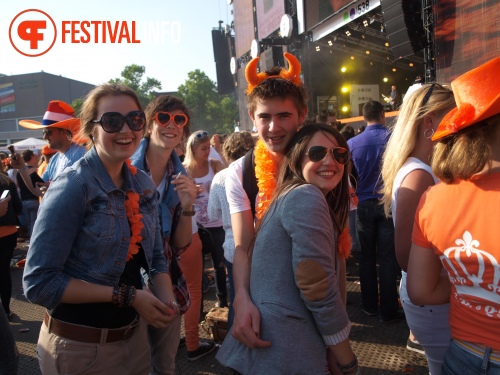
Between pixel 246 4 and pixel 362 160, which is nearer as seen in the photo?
pixel 362 160

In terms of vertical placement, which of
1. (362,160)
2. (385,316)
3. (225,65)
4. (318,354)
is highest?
(225,65)

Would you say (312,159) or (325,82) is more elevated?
(325,82)

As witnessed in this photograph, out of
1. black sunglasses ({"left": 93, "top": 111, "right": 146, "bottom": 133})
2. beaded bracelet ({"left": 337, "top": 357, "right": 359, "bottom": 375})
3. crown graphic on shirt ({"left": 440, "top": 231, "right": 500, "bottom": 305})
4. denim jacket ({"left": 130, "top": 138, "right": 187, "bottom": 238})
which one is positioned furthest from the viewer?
denim jacket ({"left": 130, "top": 138, "right": 187, "bottom": 238})

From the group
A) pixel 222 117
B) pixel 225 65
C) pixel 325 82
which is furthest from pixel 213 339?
pixel 222 117

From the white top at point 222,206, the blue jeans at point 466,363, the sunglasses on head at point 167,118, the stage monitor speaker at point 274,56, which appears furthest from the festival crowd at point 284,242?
the stage monitor speaker at point 274,56

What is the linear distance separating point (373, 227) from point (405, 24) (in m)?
6.60

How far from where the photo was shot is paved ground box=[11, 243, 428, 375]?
124 inches

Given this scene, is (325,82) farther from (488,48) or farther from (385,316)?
(385,316)

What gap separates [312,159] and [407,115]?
0.77 meters

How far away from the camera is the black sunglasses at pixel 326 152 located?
5.16 ft

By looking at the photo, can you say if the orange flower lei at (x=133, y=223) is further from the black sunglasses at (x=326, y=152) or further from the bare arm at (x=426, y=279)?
the bare arm at (x=426, y=279)

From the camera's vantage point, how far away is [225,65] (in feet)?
95.0

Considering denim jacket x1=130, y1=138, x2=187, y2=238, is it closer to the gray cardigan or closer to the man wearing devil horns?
the man wearing devil horns

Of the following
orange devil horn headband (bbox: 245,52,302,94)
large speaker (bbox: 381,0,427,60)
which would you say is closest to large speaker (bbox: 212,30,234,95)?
large speaker (bbox: 381,0,427,60)
